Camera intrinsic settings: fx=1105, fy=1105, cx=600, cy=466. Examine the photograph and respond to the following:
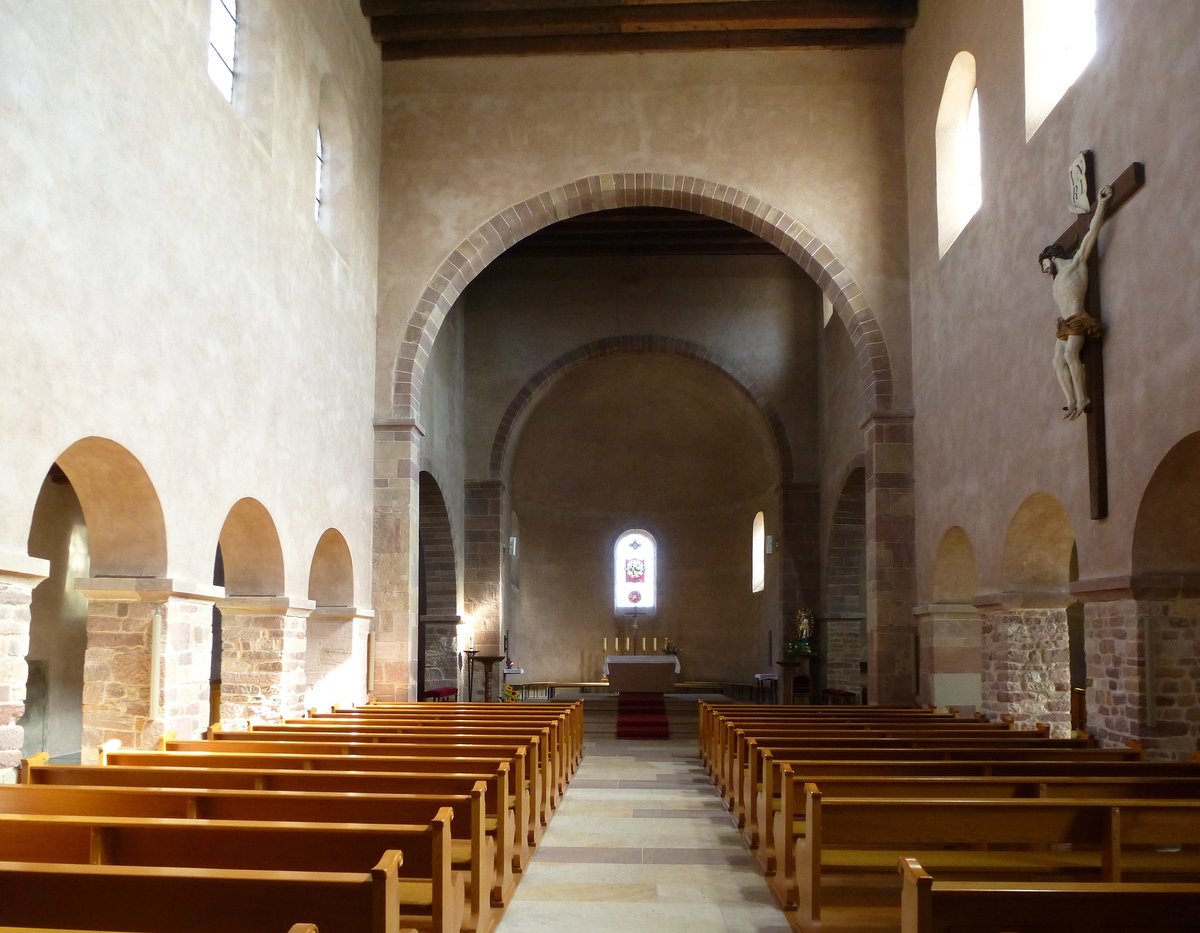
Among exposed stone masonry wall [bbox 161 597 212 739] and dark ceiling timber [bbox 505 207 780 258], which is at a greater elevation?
dark ceiling timber [bbox 505 207 780 258]

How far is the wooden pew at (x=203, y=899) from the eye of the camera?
306 cm

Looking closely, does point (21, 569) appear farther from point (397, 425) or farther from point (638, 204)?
point (638, 204)

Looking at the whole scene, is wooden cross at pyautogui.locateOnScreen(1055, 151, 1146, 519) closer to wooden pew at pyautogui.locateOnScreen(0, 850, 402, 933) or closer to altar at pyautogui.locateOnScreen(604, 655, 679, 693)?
wooden pew at pyautogui.locateOnScreen(0, 850, 402, 933)

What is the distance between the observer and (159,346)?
7.74 metres

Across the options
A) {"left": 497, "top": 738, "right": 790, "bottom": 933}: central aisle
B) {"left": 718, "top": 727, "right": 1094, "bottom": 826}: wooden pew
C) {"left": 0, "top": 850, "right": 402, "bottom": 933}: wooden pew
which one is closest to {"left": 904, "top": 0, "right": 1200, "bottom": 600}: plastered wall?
{"left": 718, "top": 727, "right": 1094, "bottom": 826}: wooden pew

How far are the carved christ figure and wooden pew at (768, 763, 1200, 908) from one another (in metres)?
3.40

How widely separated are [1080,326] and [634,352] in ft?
41.7

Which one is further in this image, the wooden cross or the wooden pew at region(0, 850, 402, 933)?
the wooden cross

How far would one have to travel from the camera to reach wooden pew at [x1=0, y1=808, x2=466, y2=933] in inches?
150

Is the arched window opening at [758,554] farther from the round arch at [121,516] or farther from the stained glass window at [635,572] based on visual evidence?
the round arch at [121,516]

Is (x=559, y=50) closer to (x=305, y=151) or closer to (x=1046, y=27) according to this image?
(x=305, y=151)

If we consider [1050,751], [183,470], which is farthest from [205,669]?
[1050,751]

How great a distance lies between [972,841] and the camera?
181 inches

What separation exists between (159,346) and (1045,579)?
26.0 ft
